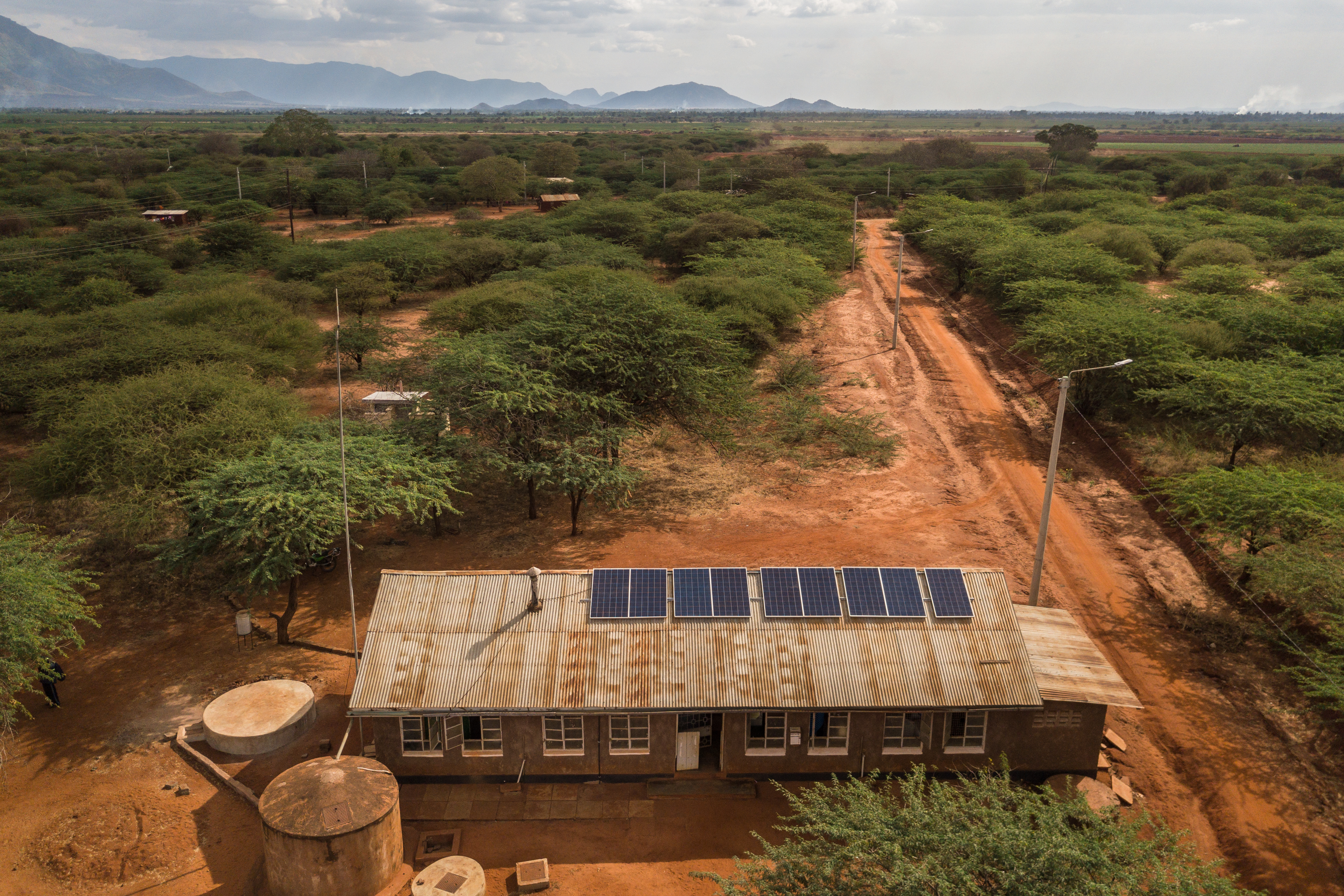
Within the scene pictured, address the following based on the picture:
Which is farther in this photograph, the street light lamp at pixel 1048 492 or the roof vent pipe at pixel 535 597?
the street light lamp at pixel 1048 492

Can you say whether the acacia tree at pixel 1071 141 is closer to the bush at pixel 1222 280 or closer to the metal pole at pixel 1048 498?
the bush at pixel 1222 280

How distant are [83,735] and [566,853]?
10787 millimetres

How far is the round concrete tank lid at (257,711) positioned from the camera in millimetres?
16625

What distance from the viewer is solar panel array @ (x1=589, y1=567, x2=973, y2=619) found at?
16.4 metres

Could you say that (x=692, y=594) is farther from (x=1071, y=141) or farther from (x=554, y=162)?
(x=1071, y=141)

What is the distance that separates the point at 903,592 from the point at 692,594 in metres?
4.22

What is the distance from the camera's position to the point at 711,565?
23.7 metres

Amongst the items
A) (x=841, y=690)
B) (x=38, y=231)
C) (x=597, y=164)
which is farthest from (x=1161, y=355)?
(x=597, y=164)

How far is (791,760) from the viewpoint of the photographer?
15742mm

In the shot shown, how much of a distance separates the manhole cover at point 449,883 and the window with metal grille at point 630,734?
3112mm

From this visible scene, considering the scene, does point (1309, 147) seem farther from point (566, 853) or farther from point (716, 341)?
point (566, 853)

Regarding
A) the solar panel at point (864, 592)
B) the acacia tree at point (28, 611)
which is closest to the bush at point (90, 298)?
the acacia tree at point (28, 611)

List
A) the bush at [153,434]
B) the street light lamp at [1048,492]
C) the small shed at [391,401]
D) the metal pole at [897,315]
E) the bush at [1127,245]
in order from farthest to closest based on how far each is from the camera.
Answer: the bush at [1127,245] < the metal pole at [897,315] < the small shed at [391,401] < the bush at [153,434] < the street light lamp at [1048,492]

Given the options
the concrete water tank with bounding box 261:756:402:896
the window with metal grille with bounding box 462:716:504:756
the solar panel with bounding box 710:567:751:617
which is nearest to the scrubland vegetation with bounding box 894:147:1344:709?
the solar panel with bounding box 710:567:751:617
